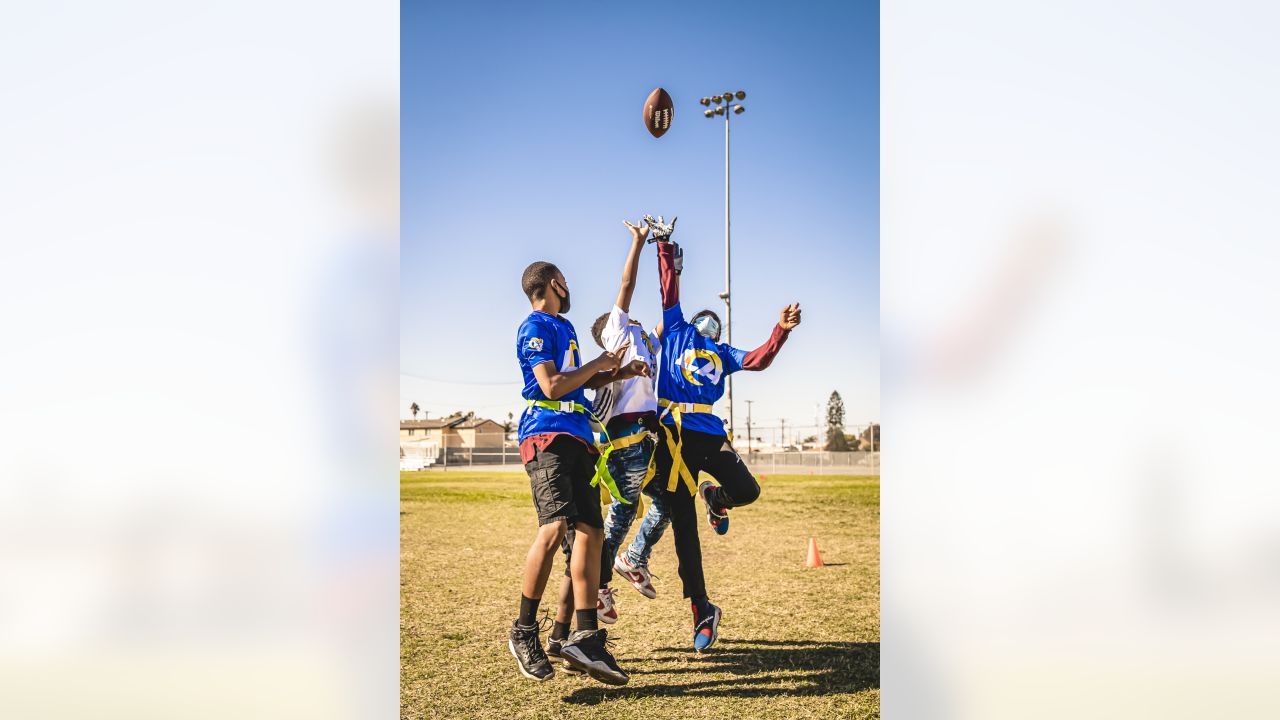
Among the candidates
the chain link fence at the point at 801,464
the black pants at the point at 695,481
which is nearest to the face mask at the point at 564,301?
the black pants at the point at 695,481

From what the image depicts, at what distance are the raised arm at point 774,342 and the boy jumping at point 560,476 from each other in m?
1.13

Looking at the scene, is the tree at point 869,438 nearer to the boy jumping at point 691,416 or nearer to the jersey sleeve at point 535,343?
the boy jumping at point 691,416

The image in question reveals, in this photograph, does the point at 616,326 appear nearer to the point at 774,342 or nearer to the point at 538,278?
the point at 538,278

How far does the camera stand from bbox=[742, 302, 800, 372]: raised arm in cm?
496

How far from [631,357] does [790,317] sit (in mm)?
969

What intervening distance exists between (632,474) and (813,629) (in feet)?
5.30

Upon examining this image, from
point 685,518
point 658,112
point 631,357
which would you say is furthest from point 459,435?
point 631,357

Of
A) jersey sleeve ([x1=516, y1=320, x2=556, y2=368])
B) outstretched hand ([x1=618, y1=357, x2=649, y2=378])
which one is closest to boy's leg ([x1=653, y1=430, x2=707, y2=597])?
outstretched hand ([x1=618, y1=357, x2=649, y2=378])

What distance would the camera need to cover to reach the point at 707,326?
523cm

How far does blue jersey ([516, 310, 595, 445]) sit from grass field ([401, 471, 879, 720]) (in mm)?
1236

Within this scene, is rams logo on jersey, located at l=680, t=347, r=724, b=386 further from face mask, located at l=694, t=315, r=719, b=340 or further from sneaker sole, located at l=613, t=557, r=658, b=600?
sneaker sole, located at l=613, t=557, r=658, b=600

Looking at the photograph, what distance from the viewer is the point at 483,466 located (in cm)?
3353
